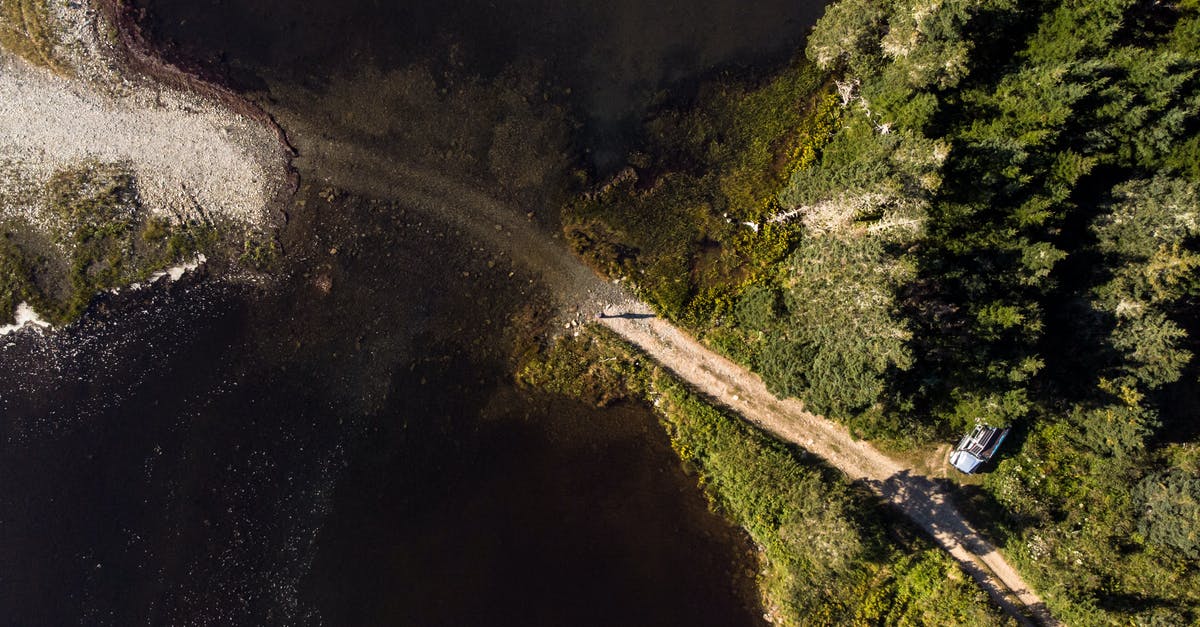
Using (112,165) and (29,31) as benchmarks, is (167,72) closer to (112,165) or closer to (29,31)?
(112,165)

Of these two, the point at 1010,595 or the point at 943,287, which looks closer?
the point at 943,287

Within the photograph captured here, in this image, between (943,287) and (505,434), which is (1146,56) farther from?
(505,434)

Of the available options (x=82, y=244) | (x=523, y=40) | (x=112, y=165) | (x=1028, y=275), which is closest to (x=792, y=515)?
(x=1028, y=275)

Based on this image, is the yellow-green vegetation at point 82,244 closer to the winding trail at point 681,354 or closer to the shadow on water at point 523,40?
the shadow on water at point 523,40

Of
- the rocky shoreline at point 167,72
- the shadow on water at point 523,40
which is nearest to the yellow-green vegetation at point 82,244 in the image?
the rocky shoreline at point 167,72

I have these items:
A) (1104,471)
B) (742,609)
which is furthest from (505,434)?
(1104,471)
